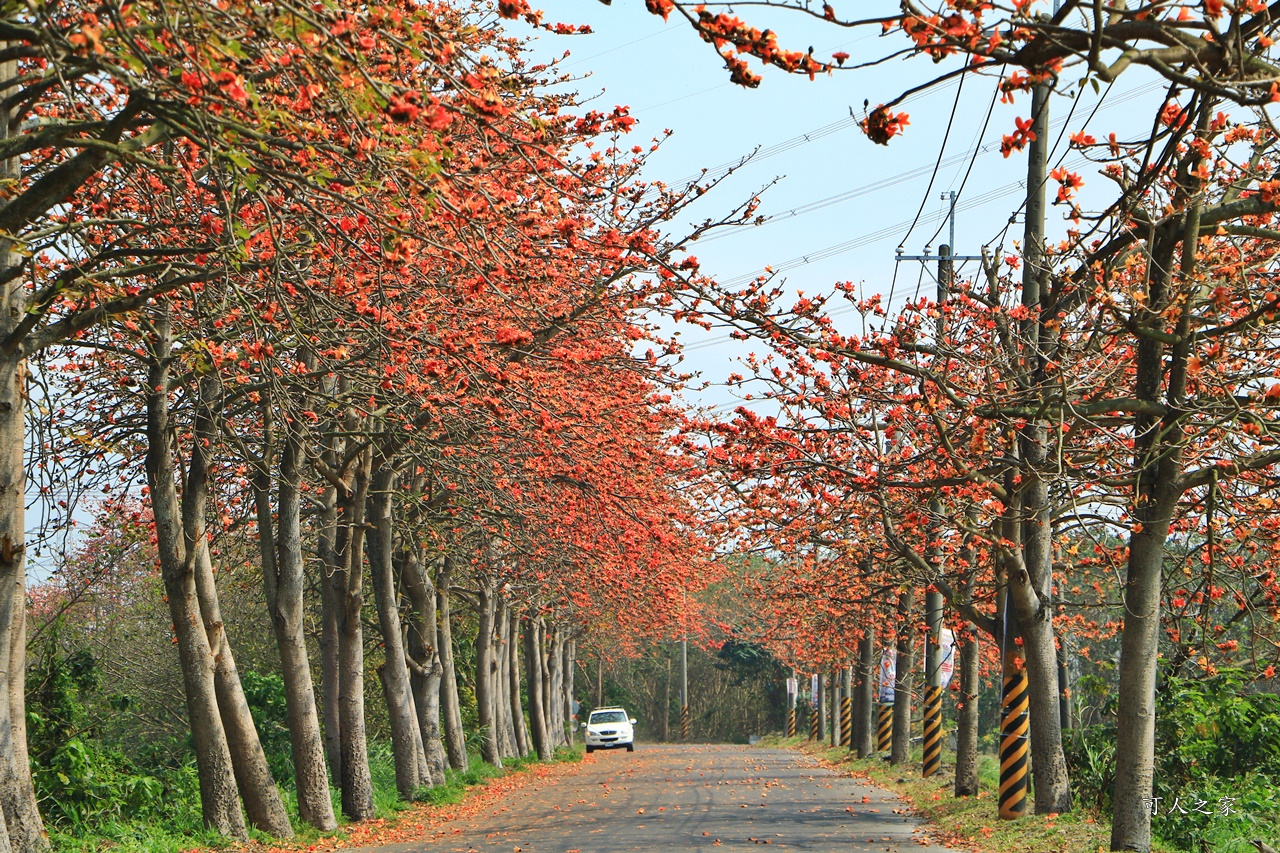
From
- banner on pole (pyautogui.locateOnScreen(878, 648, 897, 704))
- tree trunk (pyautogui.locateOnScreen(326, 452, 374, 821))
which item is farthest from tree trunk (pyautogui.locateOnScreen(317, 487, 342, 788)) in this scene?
banner on pole (pyautogui.locateOnScreen(878, 648, 897, 704))

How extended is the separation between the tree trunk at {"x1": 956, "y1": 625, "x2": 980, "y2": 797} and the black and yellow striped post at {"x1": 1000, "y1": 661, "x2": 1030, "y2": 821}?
8.67 ft

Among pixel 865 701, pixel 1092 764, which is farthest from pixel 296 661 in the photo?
pixel 865 701

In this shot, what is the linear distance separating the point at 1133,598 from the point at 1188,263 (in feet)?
9.46

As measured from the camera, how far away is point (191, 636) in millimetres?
13094

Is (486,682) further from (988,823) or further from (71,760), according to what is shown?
(71,760)

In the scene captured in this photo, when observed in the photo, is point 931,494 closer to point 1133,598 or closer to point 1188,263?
point 1133,598

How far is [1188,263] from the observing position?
393 inches

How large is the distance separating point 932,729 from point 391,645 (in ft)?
37.6

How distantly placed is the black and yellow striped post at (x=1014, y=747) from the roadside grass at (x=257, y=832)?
725 centimetres

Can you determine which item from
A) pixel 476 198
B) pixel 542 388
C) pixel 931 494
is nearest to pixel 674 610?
pixel 931 494

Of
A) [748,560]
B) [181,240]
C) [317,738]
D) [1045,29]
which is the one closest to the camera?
[1045,29]

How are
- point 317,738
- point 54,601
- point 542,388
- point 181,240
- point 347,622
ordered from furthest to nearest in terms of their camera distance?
1. point 54,601
2. point 347,622
3. point 317,738
4. point 542,388
5. point 181,240

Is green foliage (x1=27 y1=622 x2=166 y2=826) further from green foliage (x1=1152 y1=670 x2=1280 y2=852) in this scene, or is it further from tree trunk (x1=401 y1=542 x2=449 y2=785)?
green foliage (x1=1152 y1=670 x2=1280 y2=852)

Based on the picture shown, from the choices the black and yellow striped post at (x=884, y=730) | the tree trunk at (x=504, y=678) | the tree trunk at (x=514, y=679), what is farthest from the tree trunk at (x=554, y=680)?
the black and yellow striped post at (x=884, y=730)
